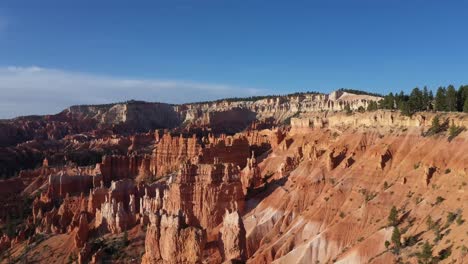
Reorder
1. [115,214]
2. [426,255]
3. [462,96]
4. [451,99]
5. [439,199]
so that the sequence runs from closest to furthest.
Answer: [426,255]
[439,199]
[115,214]
[451,99]
[462,96]

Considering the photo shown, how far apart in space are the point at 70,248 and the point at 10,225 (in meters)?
25.6

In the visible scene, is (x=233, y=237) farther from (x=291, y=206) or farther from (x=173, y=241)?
(x=291, y=206)

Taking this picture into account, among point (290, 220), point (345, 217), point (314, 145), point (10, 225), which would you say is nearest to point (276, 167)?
point (314, 145)

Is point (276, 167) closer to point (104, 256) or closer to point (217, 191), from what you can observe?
point (217, 191)

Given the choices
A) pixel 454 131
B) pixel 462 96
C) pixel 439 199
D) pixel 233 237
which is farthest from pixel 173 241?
pixel 462 96

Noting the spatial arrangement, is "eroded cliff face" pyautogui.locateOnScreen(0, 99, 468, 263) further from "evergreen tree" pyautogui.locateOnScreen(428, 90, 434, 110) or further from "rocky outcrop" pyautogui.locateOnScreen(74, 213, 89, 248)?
"evergreen tree" pyautogui.locateOnScreen(428, 90, 434, 110)

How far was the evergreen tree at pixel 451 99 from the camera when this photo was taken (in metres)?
73.3

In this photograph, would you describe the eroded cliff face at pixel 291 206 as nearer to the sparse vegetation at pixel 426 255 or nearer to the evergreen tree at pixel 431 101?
the sparse vegetation at pixel 426 255

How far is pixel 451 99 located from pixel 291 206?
2865 cm

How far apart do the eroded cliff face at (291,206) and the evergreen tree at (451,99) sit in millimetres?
10314

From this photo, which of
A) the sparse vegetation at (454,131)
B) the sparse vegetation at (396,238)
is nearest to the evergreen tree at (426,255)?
the sparse vegetation at (396,238)

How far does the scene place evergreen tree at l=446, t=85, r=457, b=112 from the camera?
73312 mm

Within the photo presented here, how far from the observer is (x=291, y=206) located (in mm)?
63250

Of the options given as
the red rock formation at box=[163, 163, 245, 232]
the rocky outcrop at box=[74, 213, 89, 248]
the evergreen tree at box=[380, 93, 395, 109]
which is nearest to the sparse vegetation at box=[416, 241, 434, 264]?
the red rock formation at box=[163, 163, 245, 232]
